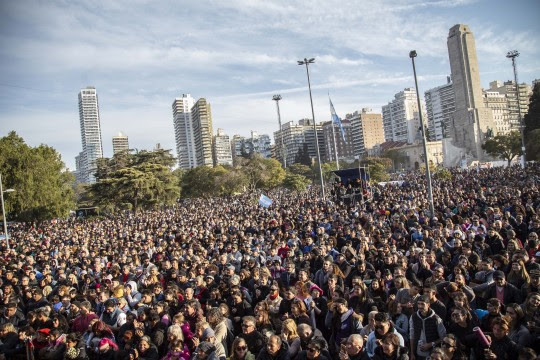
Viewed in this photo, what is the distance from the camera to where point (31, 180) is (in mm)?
28344

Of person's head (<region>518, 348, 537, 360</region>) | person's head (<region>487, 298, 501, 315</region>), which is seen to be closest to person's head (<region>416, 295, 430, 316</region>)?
person's head (<region>487, 298, 501, 315</region>)

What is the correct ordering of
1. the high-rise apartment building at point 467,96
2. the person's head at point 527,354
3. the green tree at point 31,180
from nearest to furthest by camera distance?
the person's head at point 527,354, the green tree at point 31,180, the high-rise apartment building at point 467,96

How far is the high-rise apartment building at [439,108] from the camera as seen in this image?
14262cm

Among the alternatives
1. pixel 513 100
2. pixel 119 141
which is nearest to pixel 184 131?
pixel 119 141

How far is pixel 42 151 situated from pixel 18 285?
25.9 metres

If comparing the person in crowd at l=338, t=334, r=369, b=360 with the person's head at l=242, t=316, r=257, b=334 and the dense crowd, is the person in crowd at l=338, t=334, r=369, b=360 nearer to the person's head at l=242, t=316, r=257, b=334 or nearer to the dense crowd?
the dense crowd

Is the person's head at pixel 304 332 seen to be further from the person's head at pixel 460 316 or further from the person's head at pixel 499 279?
the person's head at pixel 499 279

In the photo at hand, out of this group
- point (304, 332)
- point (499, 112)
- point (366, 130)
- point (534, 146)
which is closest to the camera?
point (304, 332)

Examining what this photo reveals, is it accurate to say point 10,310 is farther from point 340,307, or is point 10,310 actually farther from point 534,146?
point 534,146

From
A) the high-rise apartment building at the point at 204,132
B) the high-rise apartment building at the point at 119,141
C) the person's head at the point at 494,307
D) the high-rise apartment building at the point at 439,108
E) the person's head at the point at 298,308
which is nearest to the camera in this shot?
the person's head at the point at 494,307

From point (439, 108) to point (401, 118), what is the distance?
16.4 m

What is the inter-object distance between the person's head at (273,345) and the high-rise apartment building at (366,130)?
15295 centimetres

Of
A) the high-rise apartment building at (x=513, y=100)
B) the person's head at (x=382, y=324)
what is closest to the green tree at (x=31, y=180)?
the person's head at (x=382, y=324)

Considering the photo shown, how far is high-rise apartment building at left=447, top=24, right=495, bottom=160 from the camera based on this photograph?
93125 millimetres
